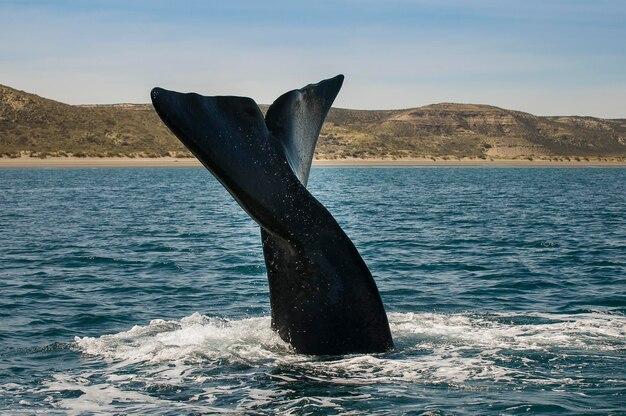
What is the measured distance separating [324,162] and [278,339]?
382ft

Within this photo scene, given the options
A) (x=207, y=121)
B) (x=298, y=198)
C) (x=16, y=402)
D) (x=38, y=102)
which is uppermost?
(x=38, y=102)

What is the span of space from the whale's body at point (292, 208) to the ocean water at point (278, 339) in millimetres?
345

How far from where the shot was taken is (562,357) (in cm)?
942

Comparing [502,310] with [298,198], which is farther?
[502,310]

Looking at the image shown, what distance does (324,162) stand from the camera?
411ft

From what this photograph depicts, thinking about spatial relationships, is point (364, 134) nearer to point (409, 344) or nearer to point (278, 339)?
point (409, 344)

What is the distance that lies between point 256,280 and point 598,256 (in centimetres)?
839

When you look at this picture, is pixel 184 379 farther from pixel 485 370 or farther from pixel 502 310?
pixel 502 310

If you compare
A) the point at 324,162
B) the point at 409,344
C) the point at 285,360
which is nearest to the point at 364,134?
the point at 324,162

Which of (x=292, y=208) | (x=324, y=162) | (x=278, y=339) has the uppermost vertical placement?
(x=324, y=162)

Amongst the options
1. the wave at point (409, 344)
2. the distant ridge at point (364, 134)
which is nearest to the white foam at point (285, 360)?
the wave at point (409, 344)

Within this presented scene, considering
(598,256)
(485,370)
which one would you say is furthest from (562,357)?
(598,256)

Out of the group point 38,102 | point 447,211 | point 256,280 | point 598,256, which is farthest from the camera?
point 38,102

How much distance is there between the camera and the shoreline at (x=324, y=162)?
93.9 meters
